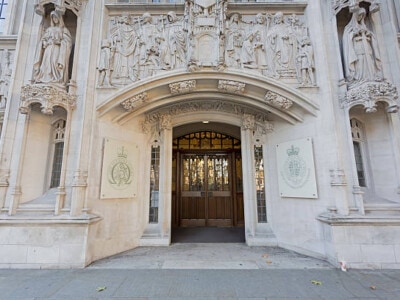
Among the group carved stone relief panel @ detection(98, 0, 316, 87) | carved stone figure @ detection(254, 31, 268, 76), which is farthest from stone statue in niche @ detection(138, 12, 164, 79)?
carved stone figure @ detection(254, 31, 268, 76)

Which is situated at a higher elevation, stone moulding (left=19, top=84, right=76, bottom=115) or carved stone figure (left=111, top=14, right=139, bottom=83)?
carved stone figure (left=111, top=14, right=139, bottom=83)

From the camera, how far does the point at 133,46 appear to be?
5.14 m

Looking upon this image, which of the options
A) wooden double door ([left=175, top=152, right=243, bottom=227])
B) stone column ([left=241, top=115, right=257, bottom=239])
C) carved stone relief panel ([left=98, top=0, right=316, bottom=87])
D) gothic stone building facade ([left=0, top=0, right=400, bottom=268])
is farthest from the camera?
wooden double door ([left=175, top=152, right=243, bottom=227])

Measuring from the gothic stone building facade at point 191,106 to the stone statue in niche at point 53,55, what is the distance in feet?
0.09

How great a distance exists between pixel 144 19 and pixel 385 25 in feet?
19.2

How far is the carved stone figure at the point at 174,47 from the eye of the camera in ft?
16.4

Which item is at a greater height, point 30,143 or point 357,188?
point 30,143

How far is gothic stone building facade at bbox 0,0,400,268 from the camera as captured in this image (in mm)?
4164

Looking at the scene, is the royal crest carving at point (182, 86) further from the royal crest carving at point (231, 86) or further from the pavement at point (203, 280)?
the pavement at point (203, 280)

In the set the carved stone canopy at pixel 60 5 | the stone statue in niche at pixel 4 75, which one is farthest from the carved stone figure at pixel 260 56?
the stone statue in niche at pixel 4 75

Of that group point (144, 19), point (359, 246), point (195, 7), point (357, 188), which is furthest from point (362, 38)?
point (144, 19)

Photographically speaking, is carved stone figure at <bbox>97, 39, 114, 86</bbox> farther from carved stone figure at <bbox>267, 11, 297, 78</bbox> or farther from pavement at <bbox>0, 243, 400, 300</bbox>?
pavement at <bbox>0, 243, 400, 300</bbox>

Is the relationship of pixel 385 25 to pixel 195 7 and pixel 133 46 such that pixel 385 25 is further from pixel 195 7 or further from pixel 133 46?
pixel 133 46

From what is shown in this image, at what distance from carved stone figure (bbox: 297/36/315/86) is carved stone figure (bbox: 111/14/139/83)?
3.94 metres
